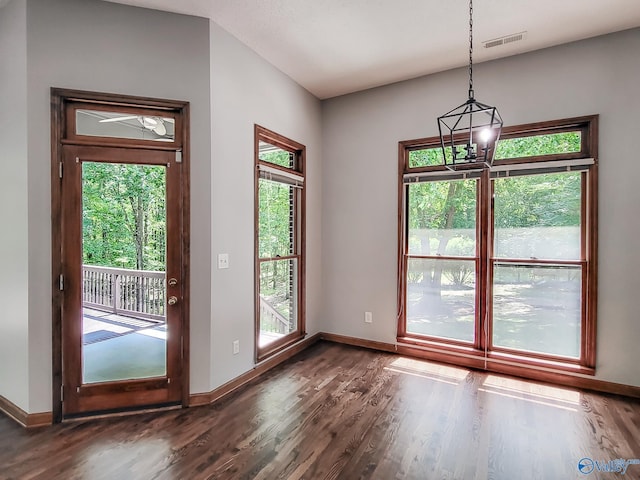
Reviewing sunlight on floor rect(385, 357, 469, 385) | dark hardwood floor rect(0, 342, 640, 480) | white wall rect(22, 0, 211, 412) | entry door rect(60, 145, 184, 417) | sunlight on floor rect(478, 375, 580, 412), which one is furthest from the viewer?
sunlight on floor rect(385, 357, 469, 385)

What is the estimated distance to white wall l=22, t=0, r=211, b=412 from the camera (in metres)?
2.49

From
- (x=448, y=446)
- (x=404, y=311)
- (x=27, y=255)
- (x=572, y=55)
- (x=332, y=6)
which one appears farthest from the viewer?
(x=404, y=311)

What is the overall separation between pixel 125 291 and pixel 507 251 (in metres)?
3.71

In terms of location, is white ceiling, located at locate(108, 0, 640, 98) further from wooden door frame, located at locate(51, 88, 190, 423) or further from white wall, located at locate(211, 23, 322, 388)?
wooden door frame, located at locate(51, 88, 190, 423)

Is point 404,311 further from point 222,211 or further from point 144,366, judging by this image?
point 144,366

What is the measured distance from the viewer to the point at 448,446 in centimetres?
231

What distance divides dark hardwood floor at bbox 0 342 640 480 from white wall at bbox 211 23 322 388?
52 cm

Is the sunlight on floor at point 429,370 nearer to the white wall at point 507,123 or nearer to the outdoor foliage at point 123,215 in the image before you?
the white wall at point 507,123

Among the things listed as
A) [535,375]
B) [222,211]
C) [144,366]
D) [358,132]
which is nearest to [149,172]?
[222,211]

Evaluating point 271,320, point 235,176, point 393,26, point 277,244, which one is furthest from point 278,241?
point 393,26

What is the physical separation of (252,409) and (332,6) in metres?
3.36

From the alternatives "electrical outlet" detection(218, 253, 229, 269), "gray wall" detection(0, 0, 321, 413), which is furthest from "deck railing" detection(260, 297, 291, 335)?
"electrical outlet" detection(218, 253, 229, 269)

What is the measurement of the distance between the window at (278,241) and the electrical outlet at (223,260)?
0.43m

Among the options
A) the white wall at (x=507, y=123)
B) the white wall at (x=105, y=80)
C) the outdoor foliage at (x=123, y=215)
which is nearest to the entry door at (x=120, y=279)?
the outdoor foliage at (x=123, y=215)
